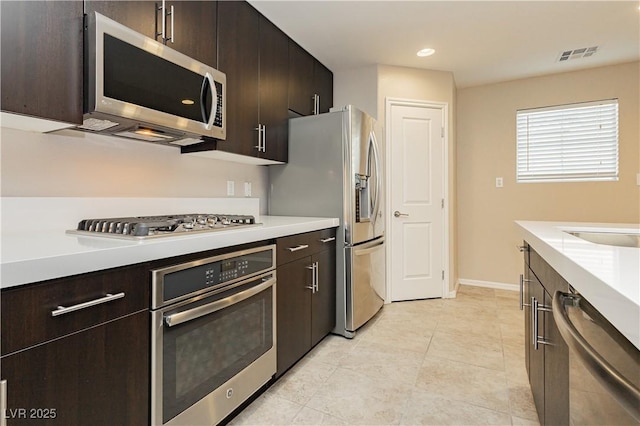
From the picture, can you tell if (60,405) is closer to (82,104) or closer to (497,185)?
(82,104)

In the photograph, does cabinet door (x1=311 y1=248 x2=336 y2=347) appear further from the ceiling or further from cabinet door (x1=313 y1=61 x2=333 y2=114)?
the ceiling

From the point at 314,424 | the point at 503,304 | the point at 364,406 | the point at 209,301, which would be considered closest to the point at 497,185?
the point at 503,304

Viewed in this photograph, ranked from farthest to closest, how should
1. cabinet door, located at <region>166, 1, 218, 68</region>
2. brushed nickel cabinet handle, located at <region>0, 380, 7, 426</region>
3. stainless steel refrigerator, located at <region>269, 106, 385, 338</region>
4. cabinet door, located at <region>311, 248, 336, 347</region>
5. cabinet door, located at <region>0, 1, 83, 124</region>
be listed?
stainless steel refrigerator, located at <region>269, 106, 385, 338</region> → cabinet door, located at <region>311, 248, 336, 347</region> → cabinet door, located at <region>166, 1, 218, 68</region> → cabinet door, located at <region>0, 1, 83, 124</region> → brushed nickel cabinet handle, located at <region>0, 380, 7, 426</region>

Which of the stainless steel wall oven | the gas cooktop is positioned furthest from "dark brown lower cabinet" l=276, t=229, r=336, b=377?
the gas cooktop

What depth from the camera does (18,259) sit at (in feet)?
2.61

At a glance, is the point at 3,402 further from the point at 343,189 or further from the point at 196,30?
the point at 343,189

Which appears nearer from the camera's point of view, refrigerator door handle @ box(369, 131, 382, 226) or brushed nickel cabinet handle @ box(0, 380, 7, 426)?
brushed nickel cabinet handle @ box(0, 380, 7, 426)

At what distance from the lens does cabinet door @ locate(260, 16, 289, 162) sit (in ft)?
7.91

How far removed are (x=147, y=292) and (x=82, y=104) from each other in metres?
0.81

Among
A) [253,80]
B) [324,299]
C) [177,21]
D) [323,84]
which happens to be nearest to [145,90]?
[177,21]

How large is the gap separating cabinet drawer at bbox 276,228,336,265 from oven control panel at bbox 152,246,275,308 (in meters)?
0.15

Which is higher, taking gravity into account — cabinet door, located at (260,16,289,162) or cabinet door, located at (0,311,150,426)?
cabinet door, located at (260,16,289,162)

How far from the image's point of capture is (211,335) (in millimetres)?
1370

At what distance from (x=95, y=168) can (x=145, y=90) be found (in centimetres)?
49
